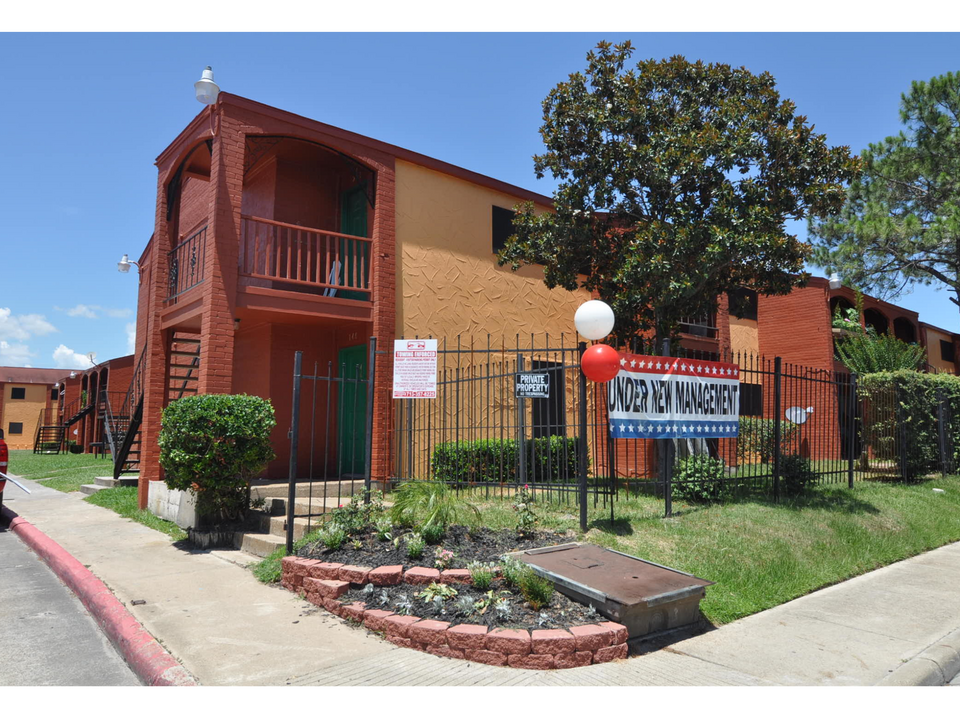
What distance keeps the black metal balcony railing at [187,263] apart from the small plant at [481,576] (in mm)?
7375

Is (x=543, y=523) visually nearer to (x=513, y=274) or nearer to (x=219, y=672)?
(x=219, y=672)

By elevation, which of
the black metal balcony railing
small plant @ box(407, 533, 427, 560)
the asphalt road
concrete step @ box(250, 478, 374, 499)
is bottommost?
the asphalt road

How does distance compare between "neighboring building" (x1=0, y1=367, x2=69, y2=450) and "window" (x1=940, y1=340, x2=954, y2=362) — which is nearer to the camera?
"window" (x1=940, y1=340, x2=954, y2=362)

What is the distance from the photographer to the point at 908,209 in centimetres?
2014

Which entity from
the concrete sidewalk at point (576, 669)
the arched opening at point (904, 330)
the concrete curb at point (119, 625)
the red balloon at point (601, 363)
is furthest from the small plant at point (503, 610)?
the arched opening at point (904, 330)

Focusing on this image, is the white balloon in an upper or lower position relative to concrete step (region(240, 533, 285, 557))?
upper

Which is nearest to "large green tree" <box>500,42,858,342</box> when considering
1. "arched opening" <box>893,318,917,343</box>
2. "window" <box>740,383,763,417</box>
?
"window" <box>740,383,763,417</box>

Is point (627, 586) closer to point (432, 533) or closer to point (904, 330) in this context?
point (432, 533)

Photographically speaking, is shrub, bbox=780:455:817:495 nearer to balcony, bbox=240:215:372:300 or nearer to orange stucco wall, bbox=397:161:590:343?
orange stucco wall, bbox=397:161:590:343

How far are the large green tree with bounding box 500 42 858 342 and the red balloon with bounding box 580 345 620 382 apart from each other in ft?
9.51

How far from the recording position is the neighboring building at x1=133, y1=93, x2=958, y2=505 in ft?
34.1

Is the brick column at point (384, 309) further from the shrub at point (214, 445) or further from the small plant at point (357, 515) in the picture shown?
the small plant at point (357, 515)

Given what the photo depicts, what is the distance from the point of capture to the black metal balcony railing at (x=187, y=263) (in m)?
11.2

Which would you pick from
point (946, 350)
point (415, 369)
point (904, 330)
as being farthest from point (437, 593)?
point (946, 350)
